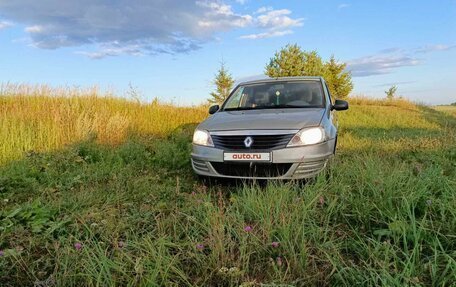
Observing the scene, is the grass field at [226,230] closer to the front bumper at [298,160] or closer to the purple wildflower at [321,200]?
the purple wildflower at [321,200]

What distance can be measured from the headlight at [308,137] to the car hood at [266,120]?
0.26 ft

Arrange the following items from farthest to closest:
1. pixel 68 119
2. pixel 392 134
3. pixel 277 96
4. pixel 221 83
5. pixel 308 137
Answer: pixel 221 83 → pixel 392 134 → pixel 68 119 → pixel 277 96 → pixel 308 137

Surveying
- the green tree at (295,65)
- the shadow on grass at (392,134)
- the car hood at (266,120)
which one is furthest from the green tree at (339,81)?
the car hood at (266,120)

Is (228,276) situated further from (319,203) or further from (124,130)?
(124,130)

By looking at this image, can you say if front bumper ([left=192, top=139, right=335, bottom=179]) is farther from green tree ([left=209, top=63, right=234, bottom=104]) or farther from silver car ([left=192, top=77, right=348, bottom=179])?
green tree ([left=209, top=63, right=234, bottom=104])

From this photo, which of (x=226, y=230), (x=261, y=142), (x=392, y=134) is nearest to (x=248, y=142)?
(x=261, y=142)

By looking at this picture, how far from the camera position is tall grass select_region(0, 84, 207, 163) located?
6715mm

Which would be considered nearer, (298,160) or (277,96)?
(298,160)

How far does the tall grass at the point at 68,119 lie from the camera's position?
6715 mm

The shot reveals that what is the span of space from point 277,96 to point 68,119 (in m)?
5.00

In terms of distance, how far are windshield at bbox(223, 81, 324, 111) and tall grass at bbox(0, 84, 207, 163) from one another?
3.47m

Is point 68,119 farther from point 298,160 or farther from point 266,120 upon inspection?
point 298,160

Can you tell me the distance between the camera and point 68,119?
775 cm

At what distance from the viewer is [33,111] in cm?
818
